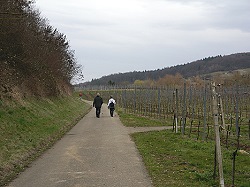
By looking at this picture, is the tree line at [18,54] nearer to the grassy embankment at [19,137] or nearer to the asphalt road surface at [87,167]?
the grassy embankment at [19,137]

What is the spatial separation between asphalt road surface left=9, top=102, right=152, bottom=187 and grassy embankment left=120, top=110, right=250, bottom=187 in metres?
0.36

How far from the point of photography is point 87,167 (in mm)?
8828

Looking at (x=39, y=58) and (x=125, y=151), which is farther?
(x=39, y=58)

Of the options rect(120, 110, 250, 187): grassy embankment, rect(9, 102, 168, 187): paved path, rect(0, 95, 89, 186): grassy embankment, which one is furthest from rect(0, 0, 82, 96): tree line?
rect(120, 110, 250, 187): grassy embankment

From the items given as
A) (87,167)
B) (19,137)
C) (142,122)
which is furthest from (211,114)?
(87,167)

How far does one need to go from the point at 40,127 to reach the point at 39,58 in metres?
9.87

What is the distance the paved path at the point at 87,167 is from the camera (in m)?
7.31

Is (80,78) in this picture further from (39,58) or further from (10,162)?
(10,162)

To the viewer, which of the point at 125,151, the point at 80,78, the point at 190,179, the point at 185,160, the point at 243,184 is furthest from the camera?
the point at 80,78

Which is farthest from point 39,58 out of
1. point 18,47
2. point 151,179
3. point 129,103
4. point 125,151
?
point 129,103

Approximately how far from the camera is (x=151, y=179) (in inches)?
298

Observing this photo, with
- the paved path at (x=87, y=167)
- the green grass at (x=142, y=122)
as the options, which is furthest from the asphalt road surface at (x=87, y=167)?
the green grass at (x=142, y=122)

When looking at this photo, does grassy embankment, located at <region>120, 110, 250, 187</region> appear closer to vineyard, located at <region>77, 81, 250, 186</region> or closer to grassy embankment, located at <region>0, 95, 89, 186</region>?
vineyard, located at <region>77, 81, 250, 186</region>

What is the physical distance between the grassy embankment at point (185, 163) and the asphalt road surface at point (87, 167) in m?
0.36
